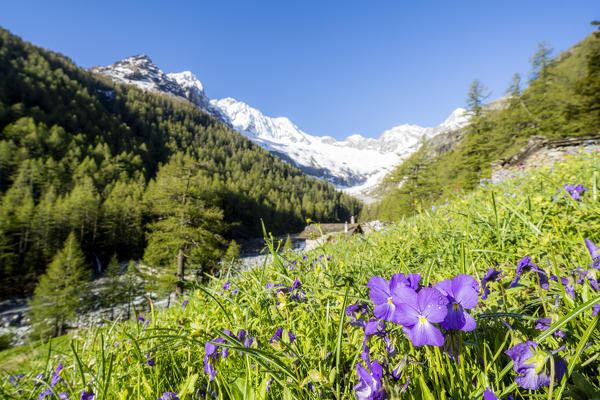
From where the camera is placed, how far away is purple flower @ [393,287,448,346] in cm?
59

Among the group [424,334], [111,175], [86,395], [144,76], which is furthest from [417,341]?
[144,76]

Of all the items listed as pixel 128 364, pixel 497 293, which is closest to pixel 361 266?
pixel 497 293

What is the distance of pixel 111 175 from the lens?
62.7 m

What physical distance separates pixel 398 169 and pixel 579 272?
30.4m

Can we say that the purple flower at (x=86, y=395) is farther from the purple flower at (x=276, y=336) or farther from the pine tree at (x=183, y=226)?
the pine tree at (x=183, y=226)

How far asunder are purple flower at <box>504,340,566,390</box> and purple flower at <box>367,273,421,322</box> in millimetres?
267

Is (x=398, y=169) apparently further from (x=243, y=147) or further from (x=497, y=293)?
(x=243, y=147)

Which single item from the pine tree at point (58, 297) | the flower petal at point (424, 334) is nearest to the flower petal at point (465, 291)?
the flower petal at point (424, 334)

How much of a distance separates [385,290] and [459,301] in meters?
0.24

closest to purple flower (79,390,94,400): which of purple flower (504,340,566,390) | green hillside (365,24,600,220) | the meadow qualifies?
the meadow

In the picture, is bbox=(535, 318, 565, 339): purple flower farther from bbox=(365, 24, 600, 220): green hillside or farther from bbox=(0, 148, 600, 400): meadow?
bbox=(365, 24, 600, 220): green hillside

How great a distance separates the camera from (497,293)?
119 centimetres

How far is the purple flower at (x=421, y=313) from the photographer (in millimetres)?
586

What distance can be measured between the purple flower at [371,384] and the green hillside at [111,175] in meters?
20.1
